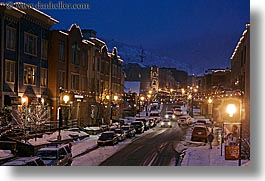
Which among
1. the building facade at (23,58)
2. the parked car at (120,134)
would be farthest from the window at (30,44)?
the parked car at (120,134)

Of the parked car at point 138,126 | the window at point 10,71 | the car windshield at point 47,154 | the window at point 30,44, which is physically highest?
the window at point 30,44

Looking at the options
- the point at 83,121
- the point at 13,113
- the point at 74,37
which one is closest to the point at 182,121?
the point at 83,121

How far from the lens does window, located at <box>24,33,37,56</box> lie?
12560 millimetres

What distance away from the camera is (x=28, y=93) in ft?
44.2

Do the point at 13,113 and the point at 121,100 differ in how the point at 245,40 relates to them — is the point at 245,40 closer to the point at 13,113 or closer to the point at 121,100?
the point at 121,100

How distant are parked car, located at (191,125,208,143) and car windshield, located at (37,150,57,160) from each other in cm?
322

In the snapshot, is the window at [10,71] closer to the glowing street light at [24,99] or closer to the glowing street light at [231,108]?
the glowing street light at [24,99]

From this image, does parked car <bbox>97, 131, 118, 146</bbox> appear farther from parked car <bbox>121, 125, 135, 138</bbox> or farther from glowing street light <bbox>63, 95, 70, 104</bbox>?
glowing street light <bbox>63, 95, 70, 104</bbox>

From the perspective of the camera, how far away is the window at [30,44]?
41.2 ft

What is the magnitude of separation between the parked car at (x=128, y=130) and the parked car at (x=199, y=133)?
Result: 4.82ft

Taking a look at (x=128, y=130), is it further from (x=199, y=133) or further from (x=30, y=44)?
(x=30, y=44)

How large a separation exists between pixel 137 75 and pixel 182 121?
6.14ft

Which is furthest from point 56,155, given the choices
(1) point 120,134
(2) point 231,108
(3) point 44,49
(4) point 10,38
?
(4) point 10,38

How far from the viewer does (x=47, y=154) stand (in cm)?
1001
